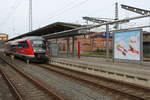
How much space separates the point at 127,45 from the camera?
32.3 ft

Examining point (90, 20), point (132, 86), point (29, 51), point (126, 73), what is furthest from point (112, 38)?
point (90, 20)

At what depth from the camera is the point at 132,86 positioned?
25.3 feet

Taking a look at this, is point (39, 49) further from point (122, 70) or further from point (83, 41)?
point (122, 70)

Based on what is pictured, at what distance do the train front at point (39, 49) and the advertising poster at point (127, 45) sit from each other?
9.60 meters

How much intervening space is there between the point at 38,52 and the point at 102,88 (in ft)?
38.0

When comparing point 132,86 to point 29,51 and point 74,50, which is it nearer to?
point 74,50

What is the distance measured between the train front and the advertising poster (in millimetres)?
9605

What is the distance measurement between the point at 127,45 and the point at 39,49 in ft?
35.1

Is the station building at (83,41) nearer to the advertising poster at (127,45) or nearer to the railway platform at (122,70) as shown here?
the advertising poster at (127,45)

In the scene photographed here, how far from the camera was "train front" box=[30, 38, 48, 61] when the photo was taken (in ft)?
59.5

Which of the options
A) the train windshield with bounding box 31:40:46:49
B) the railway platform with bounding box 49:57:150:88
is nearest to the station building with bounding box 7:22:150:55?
the train windshield with bounding box 31:40:46:49

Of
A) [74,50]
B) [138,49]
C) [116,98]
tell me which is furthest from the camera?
[74,50]

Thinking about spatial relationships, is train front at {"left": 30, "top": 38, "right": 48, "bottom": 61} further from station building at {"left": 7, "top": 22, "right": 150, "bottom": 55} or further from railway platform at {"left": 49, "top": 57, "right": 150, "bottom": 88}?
railway platform at {"left": 49, "top": 57, "right": 150, "bottom": 88}

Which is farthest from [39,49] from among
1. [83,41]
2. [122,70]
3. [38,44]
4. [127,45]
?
[122,70]
